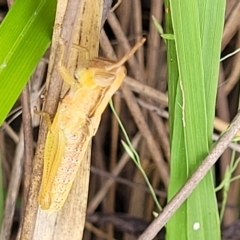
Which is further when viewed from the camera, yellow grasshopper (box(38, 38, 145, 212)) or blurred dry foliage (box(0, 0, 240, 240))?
blurred dry foliage (box(0, 0, 240, 240))

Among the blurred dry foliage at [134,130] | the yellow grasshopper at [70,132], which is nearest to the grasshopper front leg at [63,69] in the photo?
the yellow grasshopper at [70,132]

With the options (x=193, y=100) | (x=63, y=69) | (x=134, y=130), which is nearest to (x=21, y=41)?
(x=63, y=69)

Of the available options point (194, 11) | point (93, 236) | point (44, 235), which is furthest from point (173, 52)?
point (93, 236)

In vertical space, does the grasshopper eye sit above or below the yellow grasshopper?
above

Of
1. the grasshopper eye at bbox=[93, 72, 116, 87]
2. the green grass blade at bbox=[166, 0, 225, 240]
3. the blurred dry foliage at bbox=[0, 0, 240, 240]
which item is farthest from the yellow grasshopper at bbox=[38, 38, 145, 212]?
the blurred dry foliage at bbox=[0, 0, 240, 240]

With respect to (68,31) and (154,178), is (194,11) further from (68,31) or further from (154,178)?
(154,178)

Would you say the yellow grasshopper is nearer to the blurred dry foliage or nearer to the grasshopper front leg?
the grasshopper front leg

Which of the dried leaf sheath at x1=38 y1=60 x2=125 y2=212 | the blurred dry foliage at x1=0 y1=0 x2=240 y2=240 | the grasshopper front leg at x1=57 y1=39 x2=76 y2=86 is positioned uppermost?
the blurred dry foliage at x1=0 y1=0 x2=240 y2=240

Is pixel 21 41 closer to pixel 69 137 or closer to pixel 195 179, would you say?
pixel 69 137
